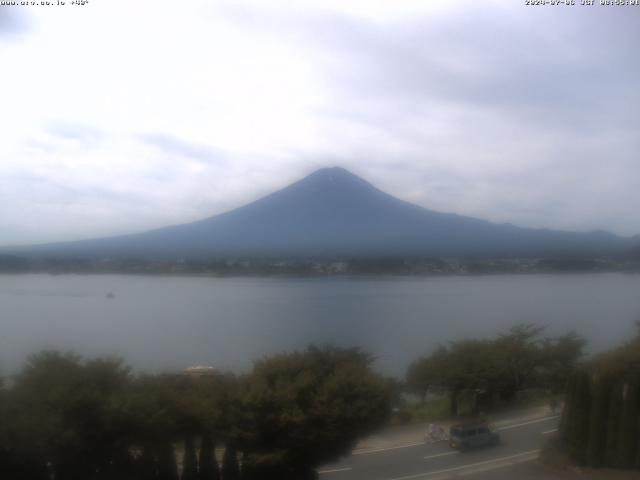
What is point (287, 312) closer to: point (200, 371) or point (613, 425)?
point (200, 371)

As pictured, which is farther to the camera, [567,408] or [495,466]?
[567,408]

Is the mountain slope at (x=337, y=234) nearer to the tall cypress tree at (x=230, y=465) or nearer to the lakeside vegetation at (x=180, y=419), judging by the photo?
the lakeside vegetation at (x=180, y=419)

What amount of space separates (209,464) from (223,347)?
2.86 meters

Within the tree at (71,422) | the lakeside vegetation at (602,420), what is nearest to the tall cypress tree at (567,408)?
the lakeside vegetation at (602,420)

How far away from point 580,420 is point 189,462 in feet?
17.3

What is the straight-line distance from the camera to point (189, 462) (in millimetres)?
7332

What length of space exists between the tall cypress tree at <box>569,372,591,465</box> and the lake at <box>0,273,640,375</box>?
81.8 inches

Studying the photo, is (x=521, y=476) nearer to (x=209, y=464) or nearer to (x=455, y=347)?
(x=455, y=347)

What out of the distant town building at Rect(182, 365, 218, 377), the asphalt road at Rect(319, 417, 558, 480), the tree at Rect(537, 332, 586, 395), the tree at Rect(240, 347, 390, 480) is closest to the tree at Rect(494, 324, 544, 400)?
the tree at Rect(537, 332, 586, 395)

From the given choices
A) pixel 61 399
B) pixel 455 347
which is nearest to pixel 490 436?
pixel 455 347

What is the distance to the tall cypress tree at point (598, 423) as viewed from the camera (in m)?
7.88

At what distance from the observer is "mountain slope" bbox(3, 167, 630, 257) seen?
35.9 feet

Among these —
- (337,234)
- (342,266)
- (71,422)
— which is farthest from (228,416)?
(337,234)

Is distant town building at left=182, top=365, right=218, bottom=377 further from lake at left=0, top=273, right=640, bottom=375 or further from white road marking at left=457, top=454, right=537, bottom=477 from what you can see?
white road marking at left=457, top=454, right=537, bottom=477
